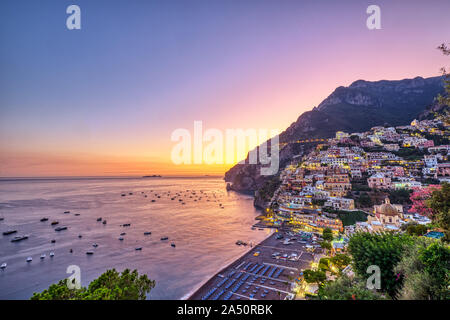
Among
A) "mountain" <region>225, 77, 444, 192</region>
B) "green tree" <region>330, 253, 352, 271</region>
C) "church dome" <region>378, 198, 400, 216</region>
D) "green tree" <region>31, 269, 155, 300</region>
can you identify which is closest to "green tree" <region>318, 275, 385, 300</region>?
"green tree" <region>31, 269, 155, 300</region>

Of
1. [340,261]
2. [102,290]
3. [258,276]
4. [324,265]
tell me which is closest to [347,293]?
[102,290]

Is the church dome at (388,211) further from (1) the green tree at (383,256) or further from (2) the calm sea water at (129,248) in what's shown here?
(1) the green tree at (383,256)

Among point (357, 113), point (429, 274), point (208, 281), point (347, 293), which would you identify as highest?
point (357, 113)

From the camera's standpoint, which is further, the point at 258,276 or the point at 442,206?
the point at 258,276

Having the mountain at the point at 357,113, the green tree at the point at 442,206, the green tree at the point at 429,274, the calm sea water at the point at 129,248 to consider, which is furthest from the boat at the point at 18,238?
the mountain at the point at 357,113

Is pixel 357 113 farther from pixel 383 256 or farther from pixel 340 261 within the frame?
pixel 383 256
